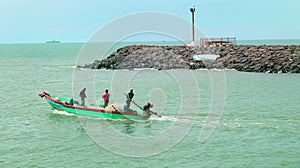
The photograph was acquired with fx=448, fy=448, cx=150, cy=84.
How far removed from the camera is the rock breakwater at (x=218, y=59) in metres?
54.5

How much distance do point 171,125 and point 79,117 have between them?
6.26 meters

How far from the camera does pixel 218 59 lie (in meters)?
59.3

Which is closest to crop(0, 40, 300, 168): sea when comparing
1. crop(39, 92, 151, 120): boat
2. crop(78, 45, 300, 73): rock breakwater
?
crop(39, 92, 151, 120): boat

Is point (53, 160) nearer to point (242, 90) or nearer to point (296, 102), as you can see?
point (296, 102)

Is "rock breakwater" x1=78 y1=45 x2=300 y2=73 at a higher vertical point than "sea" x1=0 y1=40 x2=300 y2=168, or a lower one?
higher

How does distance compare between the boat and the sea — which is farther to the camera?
the boat

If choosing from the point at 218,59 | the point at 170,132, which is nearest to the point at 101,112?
the point at 170,132

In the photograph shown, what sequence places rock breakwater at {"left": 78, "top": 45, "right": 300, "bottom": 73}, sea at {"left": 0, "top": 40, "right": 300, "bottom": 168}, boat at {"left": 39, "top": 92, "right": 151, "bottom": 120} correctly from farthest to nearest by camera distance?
rock breakwater at {"left": 78, "top": 45, "right": 300, "bottom": 73} < boat at {"left": 39, "top": 92, "right": 151, "bottom": 120} < sea at {"left": 0, "top": 40, "right": 300, "bottom": 168}

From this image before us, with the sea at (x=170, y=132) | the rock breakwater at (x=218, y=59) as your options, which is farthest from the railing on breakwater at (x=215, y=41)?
the sea at (x=170, y=132)

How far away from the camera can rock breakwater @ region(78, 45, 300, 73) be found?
54500 millimetres

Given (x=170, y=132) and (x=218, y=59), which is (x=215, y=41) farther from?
(x=170, y=132)

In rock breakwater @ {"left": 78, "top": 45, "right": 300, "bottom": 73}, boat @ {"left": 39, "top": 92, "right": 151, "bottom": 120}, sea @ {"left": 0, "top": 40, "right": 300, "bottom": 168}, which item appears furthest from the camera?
rock breakwater @ {"left": 78, "top": 45, "right": 300, "bottom": 73}

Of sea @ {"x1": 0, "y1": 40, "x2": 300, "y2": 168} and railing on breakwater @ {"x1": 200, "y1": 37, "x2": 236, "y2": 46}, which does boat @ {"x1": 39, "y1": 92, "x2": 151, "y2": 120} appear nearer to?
sea @ {"x1": 0, "y1": 40, "x2": 300, "y2": 168}

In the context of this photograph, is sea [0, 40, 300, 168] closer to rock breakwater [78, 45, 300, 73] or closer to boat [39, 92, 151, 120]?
boat [39, 92, 151, 120]
